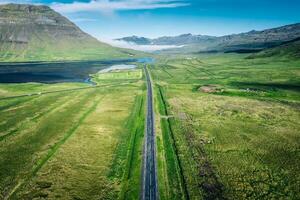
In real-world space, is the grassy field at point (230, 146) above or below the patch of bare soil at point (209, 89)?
below

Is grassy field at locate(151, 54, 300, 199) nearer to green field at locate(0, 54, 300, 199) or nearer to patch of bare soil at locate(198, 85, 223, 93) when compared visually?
green field at locate(0, 54, 300, 199)

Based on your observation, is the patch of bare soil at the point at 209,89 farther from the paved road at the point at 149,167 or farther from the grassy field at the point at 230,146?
the paved road at the point at 149,167

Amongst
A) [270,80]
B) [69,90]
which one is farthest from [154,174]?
[270,80]

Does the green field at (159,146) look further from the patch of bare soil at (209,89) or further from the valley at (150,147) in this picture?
the patch of bare soil at (209,89)

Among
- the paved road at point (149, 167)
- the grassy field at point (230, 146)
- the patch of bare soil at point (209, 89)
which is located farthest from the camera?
the patch of bare soil at point (209, 89)

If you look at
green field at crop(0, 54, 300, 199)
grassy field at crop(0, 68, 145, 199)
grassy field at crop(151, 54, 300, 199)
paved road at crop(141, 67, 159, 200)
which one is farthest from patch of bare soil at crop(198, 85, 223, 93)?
paved road at crop(141, 67, 159, 200)

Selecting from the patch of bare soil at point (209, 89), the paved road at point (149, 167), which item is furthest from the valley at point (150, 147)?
the patch of bare soil at point (209, 89)

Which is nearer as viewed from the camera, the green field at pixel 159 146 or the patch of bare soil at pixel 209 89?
the green field at pixel 159 146

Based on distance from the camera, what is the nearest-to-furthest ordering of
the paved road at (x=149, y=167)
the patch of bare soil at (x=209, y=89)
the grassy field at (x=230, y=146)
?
the paved road at (x=149, y=167) → the grassy field at (x=230, y=146) → the patch of bare soil at (x=209, y=89)
